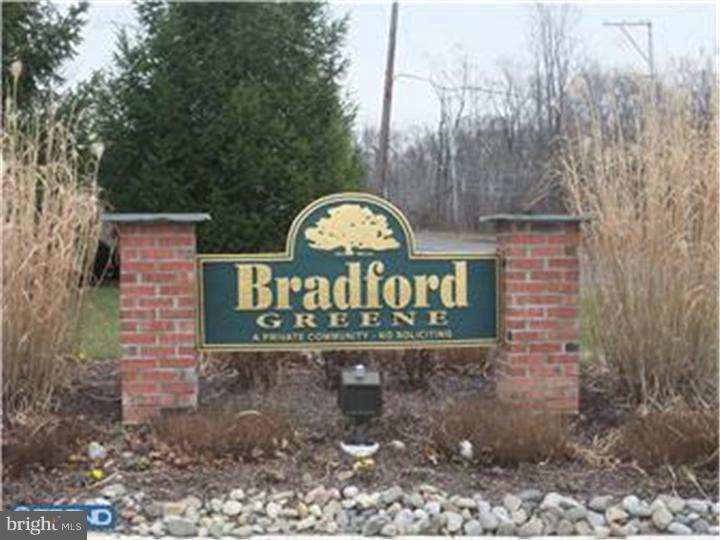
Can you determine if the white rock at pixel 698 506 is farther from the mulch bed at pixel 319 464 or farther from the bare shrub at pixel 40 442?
the bare shrub at pixel 40 442

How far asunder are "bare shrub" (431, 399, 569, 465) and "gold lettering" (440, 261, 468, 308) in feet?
2.36

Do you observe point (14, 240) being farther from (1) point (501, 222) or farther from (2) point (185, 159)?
(2) point (185, 159)

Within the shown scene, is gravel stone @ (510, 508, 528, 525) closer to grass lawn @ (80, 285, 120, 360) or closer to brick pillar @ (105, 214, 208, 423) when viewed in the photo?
brick pillar @ (105, 214, 208, 423)

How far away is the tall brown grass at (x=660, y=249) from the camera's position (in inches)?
211

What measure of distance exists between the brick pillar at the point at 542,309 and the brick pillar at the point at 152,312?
1.69 m

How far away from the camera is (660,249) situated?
17.8ft

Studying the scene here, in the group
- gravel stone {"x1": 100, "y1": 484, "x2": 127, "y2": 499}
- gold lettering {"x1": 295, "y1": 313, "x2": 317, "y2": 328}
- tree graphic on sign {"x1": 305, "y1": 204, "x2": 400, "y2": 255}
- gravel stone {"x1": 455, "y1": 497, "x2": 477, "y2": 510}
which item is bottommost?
gravel stone {"x1": 455, "y1": 497, "x2": 477, "y2": 510}

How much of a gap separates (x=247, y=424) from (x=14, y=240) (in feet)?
5.16

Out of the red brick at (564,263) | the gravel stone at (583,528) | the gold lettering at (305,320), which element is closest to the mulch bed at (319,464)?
the gravel stone at (583,528)

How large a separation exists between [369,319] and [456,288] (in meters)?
0.50

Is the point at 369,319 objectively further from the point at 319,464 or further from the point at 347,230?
the point at 319,464

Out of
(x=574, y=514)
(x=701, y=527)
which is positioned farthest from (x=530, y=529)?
(x=701, y=527)

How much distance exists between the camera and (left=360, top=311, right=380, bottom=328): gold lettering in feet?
17.4

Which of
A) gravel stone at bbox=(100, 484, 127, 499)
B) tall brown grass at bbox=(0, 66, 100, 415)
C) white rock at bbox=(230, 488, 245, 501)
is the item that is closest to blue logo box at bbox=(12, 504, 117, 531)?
gravel stone at bbox=(100, 484, 127, 499)
